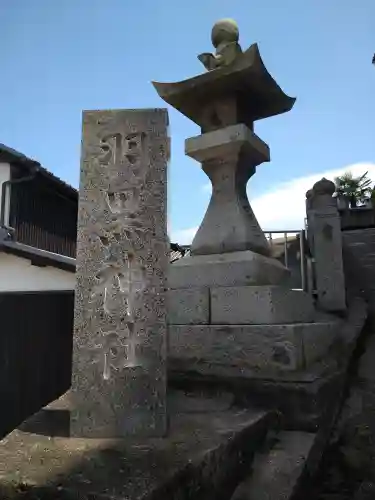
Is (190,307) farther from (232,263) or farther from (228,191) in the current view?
(228,191)

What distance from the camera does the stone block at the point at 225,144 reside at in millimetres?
3097

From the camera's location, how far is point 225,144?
3.14 metres

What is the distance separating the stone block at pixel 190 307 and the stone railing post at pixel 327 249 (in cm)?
192

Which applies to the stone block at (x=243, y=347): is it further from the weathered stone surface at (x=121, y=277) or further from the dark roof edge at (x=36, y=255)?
the dark roof edge at (x=36, y=255)

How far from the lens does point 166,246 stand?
205 cm

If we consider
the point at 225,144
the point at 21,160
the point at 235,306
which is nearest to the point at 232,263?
the point at 235,306

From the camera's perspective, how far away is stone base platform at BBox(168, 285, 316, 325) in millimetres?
2641

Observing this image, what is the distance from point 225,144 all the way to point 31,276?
4288mm

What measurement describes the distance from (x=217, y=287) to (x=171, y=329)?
18.5 inches

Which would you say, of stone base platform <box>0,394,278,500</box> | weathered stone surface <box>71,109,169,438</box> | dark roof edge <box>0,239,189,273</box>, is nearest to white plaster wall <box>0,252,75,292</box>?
dark roof edge <box>0,239,189,273</box>

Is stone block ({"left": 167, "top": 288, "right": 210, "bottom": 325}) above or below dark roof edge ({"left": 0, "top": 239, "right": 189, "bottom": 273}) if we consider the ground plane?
below

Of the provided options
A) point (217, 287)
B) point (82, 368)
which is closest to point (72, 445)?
point (82, 368)

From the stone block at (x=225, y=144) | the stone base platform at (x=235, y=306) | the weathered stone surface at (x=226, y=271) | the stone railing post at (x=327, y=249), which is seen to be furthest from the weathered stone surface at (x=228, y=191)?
the stone railing post at (x=327, y=249)

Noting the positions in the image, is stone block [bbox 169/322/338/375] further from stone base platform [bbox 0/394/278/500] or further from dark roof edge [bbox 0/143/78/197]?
dark roof edge [bbox 0/143/78/197]
